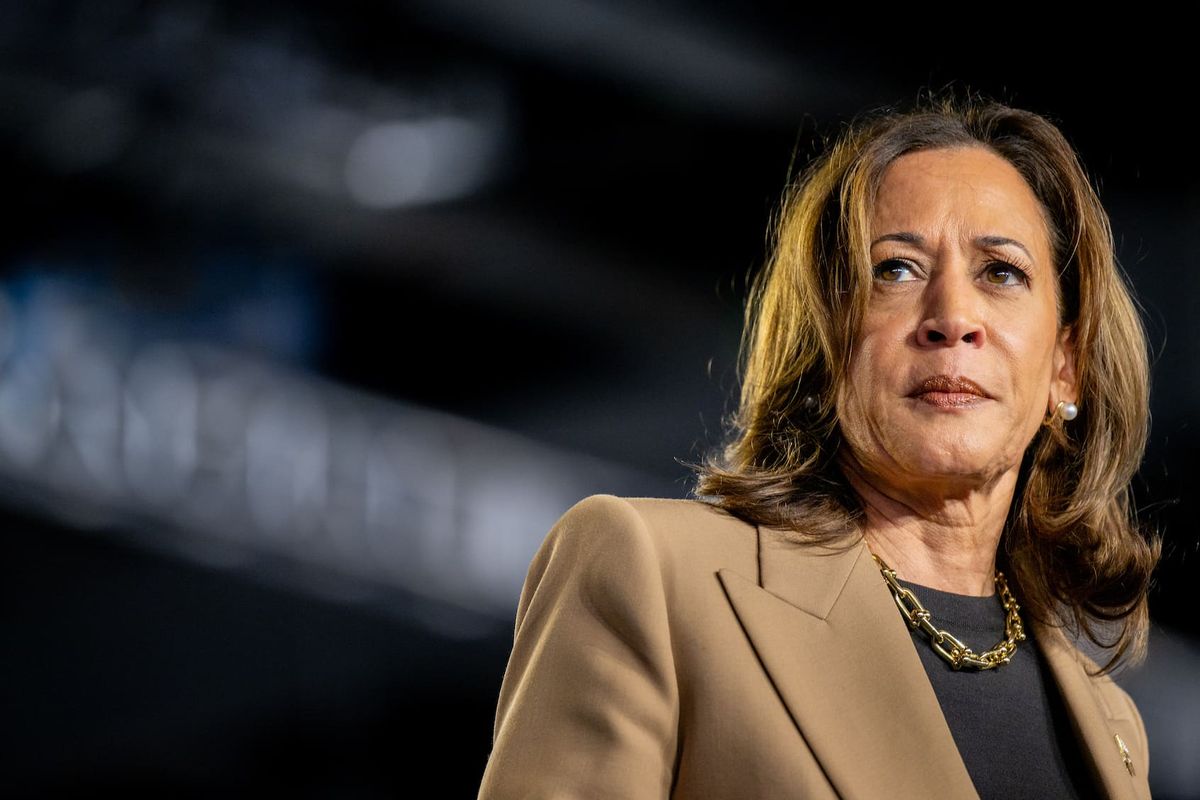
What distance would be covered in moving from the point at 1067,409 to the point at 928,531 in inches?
10.5

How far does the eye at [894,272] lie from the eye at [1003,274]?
90mm

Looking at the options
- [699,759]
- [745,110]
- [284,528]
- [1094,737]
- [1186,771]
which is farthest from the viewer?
[745,110]

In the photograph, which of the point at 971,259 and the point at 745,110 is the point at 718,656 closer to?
the point at 971,259

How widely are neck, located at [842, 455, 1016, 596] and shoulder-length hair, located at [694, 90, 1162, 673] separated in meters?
0.04

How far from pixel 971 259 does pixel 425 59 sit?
Result: 1.75 meters

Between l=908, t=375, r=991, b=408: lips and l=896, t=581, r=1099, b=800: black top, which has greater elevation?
l=908, t=375, r=991, b=408: lips

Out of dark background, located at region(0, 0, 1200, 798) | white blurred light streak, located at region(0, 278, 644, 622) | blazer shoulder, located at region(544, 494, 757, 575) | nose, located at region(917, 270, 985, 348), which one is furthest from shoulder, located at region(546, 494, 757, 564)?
white blurred light streak, located at region(0, 278, 644, 622)

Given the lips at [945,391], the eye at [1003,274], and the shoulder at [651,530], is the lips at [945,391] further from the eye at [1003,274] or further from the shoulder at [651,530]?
the shoulder at [651,530]

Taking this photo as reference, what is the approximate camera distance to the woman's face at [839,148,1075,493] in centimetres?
141

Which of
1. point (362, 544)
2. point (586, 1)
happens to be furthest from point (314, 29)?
point (362, 544)

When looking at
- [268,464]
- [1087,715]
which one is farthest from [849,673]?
[268,464]

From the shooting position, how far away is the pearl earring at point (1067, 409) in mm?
1595

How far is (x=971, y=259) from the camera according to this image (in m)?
1.47

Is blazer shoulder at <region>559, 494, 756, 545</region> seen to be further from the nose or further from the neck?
the nose
